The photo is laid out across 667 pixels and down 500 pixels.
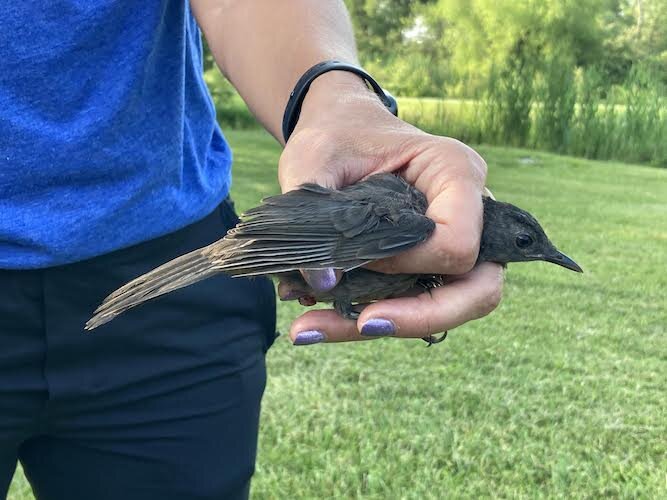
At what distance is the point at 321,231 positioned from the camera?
5.06 feet

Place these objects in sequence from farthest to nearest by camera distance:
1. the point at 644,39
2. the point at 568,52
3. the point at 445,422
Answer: the point at 568,52 → the point at 644,39 → the point at 445,422

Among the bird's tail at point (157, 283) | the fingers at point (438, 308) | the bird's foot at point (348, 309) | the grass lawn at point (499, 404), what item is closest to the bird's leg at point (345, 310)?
the bird's foot at point (348, 309)

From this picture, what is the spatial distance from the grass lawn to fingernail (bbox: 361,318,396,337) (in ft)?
6.33

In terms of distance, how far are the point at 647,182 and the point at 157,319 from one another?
1022cm

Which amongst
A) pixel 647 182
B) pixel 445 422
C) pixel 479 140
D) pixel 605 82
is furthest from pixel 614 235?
pixel 479 140

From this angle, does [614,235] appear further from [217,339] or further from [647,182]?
[217,339]

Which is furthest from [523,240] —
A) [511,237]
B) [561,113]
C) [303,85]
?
[561,113]

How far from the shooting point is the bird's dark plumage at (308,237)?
1.46 meters

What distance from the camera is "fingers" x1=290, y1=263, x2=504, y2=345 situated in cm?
144

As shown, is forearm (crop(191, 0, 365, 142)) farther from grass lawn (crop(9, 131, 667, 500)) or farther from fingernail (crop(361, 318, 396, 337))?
grass lawn (crop(9, 131, 667, 500))

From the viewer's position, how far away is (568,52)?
48.2ft

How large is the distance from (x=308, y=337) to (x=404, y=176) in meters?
0.39

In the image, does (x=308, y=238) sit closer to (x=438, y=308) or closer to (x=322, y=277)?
(x=322, y=277)

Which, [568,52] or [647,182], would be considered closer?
[647,182]
